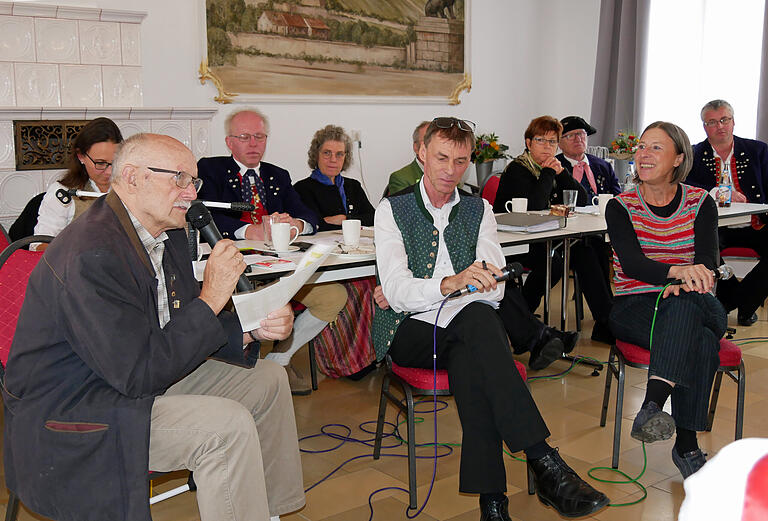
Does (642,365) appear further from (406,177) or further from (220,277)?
(406,177)

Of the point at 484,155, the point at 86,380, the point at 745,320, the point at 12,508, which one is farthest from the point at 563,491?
the point at 484,155

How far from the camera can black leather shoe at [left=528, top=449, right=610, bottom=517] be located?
2.04 m

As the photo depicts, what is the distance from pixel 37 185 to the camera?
4.46m

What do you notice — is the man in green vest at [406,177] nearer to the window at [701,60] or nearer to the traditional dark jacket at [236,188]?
the traditional dark jacket at [236,188]

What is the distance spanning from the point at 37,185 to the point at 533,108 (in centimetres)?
444

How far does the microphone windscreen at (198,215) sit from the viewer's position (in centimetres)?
184

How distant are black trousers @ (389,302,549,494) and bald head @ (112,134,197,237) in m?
0.90

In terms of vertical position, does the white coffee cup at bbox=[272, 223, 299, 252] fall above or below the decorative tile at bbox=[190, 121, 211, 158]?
below

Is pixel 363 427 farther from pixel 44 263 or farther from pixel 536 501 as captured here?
pixel 44 263

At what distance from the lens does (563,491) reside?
6.75 feet

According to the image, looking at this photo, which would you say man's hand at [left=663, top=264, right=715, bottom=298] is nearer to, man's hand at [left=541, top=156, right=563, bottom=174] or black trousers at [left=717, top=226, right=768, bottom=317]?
man's hand at [left=541, top=156, right=563, bottom=174]

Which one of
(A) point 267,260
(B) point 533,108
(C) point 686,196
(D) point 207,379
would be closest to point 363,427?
(A) point 267,260

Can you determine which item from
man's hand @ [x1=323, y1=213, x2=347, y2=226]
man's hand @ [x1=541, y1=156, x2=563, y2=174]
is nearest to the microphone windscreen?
man's hand @ [x1=323, y1=213, x2=347, y2=226]

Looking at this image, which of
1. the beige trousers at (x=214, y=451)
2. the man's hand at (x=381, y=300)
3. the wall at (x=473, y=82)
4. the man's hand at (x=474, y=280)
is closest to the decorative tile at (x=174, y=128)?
the wall at (x=473, y=82)
